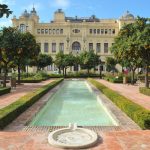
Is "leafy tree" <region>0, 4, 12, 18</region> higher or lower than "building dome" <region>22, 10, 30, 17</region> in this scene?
lower

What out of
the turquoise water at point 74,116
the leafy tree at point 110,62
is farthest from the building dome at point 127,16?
the turquoise water at point 74,116

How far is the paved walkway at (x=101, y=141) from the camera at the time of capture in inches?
312

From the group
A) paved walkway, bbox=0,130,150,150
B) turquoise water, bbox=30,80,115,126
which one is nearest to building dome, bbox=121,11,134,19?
turquoise water, bbox=30,80,115,126

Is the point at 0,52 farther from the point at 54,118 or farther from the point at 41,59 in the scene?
the point at 41,59

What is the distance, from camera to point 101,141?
8469 mm

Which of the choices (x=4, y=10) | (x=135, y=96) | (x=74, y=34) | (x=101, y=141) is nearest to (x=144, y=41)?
(x=135, y=96)

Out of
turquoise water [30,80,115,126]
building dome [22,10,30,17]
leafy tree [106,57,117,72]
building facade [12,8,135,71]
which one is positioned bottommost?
turquoise water [30,80,115,126]

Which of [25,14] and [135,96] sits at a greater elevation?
[25,14]

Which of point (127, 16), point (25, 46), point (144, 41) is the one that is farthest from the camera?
point (127, 16)

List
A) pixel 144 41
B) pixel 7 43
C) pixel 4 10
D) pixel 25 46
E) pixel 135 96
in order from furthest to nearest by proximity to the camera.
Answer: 1. pixel 25 46
2. pixel 7 43
3. pixel 144 41
4. pixel 135 96
5. pixel 4 10

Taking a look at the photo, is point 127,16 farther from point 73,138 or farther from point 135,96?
point 73,138

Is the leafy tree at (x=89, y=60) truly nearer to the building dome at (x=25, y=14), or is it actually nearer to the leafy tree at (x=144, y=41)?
the building dome at (x=25, y=14)

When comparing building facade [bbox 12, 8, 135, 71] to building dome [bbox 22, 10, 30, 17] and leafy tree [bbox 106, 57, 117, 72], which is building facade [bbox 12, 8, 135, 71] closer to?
building dome [bbox 22, 10, 30, 17]

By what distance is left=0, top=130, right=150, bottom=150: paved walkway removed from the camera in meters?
7.93
